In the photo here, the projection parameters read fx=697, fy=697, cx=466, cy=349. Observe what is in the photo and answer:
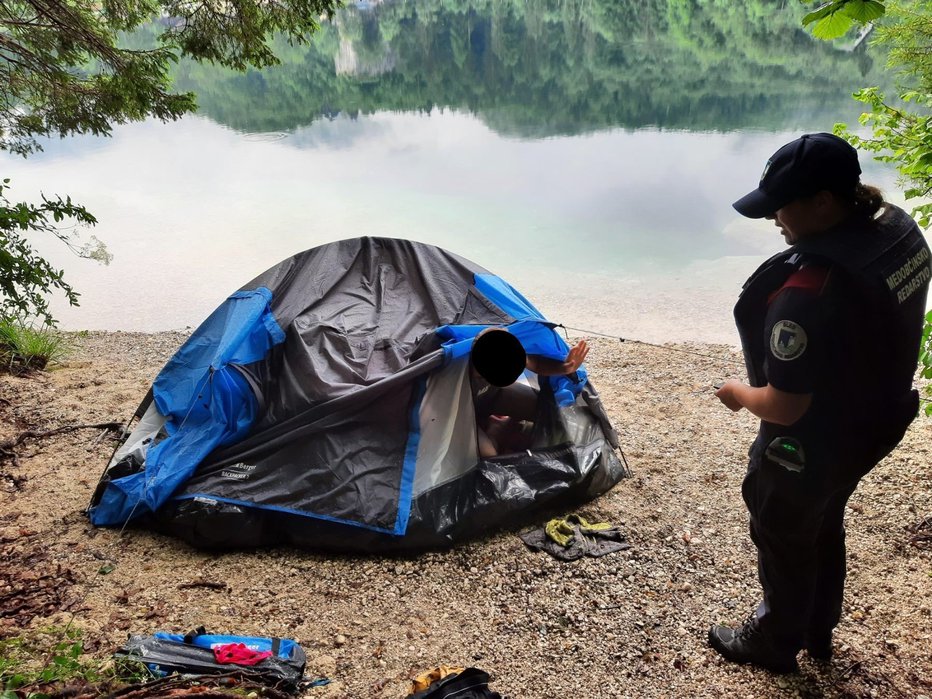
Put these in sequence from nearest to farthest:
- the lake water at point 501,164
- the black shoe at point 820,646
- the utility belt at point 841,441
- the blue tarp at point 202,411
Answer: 1. the utility belt at point 841,441
2. the black shoe at point 820,646
3. the blue tarp at point 202,411
4. the lake water at point 501,164

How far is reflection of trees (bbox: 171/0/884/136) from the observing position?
20.8 m

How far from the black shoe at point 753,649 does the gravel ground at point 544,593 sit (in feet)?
0.15

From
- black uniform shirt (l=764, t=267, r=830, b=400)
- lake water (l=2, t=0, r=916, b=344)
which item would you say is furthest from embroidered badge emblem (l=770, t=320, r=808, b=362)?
lake water (l=2, t=0, r=916, b=344)

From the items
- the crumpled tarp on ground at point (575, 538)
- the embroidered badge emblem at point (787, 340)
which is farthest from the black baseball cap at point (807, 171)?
the crumpled tarp on ground at point (575, 538)

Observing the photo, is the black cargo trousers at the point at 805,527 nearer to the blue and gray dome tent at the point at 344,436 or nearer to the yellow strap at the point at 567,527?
the yellow strap at the point at 567,527

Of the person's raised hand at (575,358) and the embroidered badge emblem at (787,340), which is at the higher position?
the embroidered badge emblem at (787,340)

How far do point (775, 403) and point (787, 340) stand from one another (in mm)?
185

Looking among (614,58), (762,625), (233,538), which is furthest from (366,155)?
(762,625)

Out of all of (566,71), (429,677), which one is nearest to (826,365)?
(429,677)

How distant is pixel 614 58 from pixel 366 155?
516 inches

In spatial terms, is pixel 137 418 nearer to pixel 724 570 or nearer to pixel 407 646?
pixel 407 646

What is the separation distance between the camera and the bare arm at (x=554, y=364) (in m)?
3.73

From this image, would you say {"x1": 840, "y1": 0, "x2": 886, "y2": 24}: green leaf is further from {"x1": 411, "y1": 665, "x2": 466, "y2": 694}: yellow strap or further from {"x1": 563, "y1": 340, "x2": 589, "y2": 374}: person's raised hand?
{"x1": 563, "y1": 340, "x2": 589, "y2": 374}: person's raised hand

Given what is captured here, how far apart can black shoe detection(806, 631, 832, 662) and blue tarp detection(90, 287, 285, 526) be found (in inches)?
106
